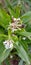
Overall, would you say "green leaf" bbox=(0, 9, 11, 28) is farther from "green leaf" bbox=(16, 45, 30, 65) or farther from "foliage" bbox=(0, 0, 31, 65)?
"green leaf" bbox=(16, 45, 30, 65)

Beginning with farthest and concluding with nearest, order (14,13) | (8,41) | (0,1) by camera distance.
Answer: (0,1) < (14,13) < (8,41)

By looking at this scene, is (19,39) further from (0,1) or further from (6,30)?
(0,1)

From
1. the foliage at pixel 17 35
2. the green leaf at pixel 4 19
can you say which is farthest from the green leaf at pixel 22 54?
the green leaf at pixel 4 19

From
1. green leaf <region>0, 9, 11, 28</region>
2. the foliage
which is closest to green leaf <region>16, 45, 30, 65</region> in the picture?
the foliage

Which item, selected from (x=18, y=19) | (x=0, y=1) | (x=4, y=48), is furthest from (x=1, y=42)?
(x=0, y=1)

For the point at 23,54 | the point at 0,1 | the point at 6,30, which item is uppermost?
the point at 0,1

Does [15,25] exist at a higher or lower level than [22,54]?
higher

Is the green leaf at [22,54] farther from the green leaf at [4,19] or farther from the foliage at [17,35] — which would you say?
the green leaf at [4,19]

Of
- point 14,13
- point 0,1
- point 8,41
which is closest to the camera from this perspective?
point 8,41

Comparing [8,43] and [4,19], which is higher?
[4,19]

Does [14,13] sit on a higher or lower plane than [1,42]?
higher

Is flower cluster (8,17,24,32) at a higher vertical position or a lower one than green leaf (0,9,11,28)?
lower
